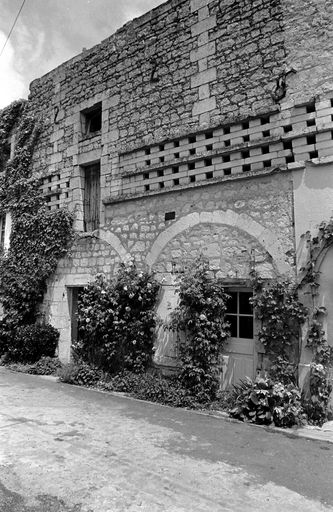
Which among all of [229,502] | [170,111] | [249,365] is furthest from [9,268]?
[229,502]

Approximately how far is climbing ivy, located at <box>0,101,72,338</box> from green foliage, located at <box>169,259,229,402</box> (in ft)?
12.8

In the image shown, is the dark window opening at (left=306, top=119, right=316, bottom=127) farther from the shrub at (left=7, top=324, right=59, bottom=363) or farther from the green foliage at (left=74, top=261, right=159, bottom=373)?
the shrub at (left=7, top=324, right=59, bottom=363)

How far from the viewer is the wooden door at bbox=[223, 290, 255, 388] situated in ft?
21.2

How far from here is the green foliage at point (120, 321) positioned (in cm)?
743

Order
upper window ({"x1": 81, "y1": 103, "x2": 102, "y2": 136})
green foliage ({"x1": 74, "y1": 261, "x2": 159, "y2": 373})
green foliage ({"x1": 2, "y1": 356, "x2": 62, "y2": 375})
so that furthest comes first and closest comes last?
upper window ({"x1": 81, "y1": 103, "x2": 102, "y2": 136}) → green foliage ({"x1": 2, "y1": 356, "x2": 62, "y2": 375}) → green foliage ({"x1": 74, "y1": 261, "x2": 159, "y2": 373})

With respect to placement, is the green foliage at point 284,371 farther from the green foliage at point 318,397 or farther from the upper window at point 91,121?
the upper window at point 91,121

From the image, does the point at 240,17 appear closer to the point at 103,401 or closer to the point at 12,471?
the point at 103,401

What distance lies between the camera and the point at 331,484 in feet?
12.3

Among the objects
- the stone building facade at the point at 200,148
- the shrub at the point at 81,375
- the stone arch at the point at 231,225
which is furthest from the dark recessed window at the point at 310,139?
the shrub at the point at 81,375

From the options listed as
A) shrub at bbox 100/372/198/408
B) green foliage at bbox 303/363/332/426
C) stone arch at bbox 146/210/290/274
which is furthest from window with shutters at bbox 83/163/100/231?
green foliage at bbox 303/363/332/426

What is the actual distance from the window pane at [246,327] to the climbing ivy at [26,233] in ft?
15.4

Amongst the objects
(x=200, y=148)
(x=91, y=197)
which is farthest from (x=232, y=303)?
(x=91, y=197)

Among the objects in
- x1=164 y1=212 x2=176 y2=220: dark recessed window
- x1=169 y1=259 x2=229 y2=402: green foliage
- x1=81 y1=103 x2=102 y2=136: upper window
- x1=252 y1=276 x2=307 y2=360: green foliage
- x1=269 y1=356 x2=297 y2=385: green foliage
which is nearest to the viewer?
x1=269 y1=356 x2=297 y2=385: green foliage

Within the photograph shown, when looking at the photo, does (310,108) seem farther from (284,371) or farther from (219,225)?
(284,371)
